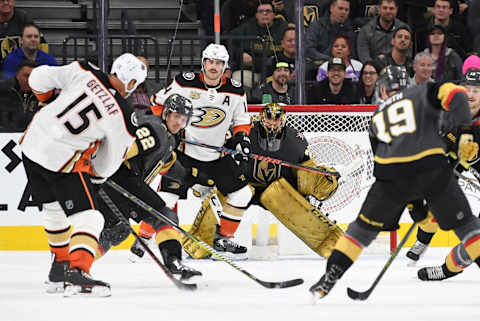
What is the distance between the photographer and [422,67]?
20.7ft

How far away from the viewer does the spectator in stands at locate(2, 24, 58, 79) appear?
6.16 m

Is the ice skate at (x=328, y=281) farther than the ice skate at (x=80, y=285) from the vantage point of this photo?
No

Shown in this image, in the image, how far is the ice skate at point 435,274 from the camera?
14.7 ft

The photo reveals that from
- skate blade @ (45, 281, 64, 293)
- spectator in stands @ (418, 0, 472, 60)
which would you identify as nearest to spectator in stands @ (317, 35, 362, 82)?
spectator in stands @ (418, 0, 472, 60)

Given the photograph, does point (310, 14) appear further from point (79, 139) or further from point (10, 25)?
point (79, 139)

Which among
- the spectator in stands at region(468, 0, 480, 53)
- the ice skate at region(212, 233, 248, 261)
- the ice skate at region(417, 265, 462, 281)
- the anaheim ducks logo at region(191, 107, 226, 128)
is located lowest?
the ice skate at region(212, 233, 248, 261)

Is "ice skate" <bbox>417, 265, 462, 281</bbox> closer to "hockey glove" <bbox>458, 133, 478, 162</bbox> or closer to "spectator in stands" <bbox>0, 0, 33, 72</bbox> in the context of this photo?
"hockey glove" <bbox>458, 133, 478, 162</bbox>

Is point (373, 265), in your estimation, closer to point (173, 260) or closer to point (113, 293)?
point (173, 260)

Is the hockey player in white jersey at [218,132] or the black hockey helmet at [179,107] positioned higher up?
the black hockey helmet at [179,107]

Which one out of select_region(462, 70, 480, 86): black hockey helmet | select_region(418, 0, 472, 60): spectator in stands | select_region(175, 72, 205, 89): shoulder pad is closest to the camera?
select_region(462, 70, 480, 86): black hockey helmet

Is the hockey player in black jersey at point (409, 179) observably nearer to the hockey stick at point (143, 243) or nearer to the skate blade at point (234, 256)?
the hockey stick at point (143, 243)

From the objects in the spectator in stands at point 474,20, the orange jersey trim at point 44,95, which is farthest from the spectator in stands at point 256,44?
the orange jersey trim at point 44,95

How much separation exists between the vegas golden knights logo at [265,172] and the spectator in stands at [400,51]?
1357 mm

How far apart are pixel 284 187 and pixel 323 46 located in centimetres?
143
